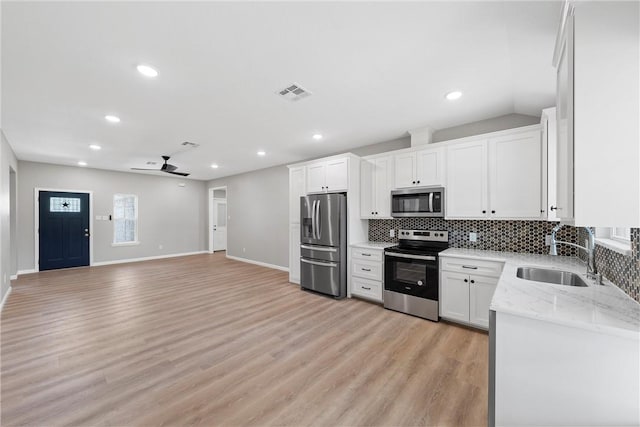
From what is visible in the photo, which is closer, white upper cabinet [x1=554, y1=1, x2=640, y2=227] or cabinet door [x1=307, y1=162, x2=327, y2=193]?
white upper cabinet [x1=554, y1=1, x2=640, y2=227]

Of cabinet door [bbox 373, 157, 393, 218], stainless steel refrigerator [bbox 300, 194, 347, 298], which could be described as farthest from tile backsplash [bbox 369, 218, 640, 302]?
stainless steel refrigerator [bbox 300, 194, 347, 298]

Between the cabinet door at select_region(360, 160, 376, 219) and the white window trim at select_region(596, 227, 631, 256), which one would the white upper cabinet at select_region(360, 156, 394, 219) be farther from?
the white window trim at select_region(596, 227, 631, 256)

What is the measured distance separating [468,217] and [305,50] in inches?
105

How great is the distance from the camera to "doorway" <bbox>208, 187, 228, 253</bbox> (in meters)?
9.00

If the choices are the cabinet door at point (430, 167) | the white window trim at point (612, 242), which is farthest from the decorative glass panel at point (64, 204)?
the white window trim at point (612, 242)

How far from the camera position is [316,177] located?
4.68 meters

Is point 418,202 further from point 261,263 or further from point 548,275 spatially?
point 261,263

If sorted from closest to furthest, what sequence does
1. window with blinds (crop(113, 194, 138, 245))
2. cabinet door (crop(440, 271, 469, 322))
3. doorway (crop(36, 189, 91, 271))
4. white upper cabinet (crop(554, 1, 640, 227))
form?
1. white upper cabinet (crop(554, 1, 640, 227))
2. cabinet door (crop(440, 271, 469, 322))
3. doorway (crop(36, 189, 91, 271))
4. window with blinds (crop(113, 194, 138, 245))

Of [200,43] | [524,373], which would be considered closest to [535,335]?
[524,373]

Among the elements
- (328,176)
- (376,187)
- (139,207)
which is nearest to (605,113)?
(376,187)

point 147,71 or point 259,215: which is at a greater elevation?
point 147,71

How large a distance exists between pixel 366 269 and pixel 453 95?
2519mm

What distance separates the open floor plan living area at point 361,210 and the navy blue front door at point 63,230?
1.04 m

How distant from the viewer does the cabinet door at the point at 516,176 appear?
2857mm
